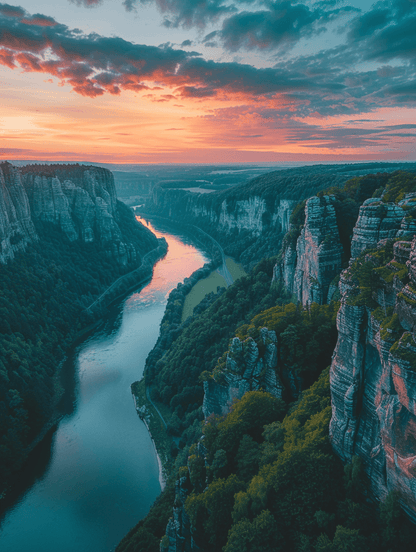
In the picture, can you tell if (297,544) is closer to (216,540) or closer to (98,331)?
(216,540)

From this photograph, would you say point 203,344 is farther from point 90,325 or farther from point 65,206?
point 65,206

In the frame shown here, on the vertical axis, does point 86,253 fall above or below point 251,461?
below

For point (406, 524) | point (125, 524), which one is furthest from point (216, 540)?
point (125, 524)

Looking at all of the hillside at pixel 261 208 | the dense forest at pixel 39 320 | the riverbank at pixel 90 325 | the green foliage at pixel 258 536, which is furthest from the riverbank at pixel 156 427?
the hillside at pixel 261 208

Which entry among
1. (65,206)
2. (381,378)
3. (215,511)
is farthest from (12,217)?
(381,378)

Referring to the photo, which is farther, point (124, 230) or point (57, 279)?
point (124, 230)

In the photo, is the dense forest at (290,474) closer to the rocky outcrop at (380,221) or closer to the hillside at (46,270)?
the rocky outcrop at (380,221)

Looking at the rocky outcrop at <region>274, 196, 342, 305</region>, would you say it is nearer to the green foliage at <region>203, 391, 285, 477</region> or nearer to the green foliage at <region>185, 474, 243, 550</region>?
the green foliage at <region>203, 391, 285, 477</region>
